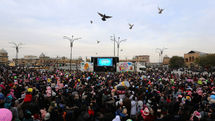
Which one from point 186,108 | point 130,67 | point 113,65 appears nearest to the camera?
point 186,108

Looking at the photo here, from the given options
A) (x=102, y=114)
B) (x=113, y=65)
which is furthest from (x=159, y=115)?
(x=113, y=65)

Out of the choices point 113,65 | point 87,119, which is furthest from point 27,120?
point 113,65

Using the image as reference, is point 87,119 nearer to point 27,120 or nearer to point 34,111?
point 27,120

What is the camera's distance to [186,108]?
5664 mm

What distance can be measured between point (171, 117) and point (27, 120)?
172 inches

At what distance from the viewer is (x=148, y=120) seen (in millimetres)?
4867

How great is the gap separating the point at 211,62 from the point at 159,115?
177 ft

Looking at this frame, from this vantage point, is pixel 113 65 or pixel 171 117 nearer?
pixel 171 117

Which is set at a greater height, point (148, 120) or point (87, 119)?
point (87, 119)

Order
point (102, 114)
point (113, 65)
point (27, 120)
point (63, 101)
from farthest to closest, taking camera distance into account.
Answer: point (113, 65)
point (63, 101)
point (102, 114)
point (27, 120)

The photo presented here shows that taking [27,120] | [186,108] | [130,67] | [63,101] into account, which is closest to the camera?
[27,120]

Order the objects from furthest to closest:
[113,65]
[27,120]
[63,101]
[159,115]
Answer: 1. [113,65]
2. [63,101]
3. [159,115]
4. [27,120]

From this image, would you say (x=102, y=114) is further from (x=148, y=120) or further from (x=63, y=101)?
(x=63, y=101)

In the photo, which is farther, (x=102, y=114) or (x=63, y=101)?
(x=63, y=101)
